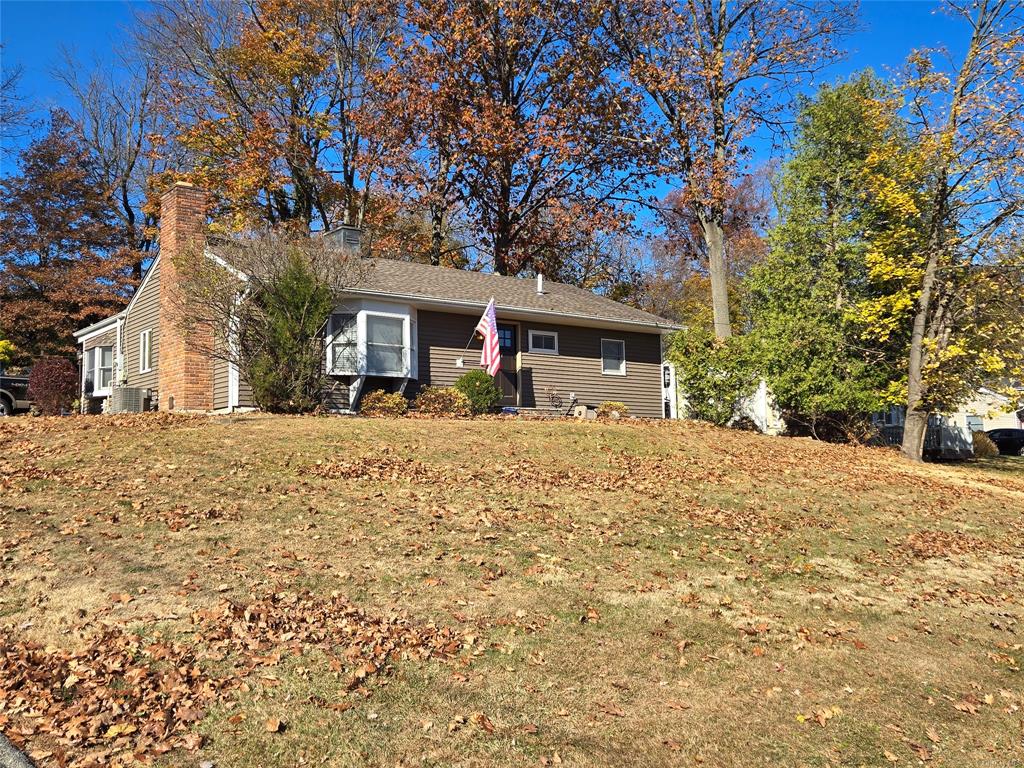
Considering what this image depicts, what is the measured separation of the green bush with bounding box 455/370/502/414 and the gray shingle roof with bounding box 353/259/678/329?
215cm

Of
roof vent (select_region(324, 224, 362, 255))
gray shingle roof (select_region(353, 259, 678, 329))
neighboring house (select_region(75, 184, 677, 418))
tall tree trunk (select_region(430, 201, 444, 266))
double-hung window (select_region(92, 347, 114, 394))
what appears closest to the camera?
neighboring house (select_region(75, 184, 677, 418))

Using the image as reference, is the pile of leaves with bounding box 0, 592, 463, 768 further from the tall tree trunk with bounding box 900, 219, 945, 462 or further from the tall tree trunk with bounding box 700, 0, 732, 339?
the tall tree trunk with bounding box 700, 0, 732, 339

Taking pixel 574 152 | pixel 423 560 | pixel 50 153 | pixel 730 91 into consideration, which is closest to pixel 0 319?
pixel 50 153

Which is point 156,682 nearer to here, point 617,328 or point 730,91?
point 617,328

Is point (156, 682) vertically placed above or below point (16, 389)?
below

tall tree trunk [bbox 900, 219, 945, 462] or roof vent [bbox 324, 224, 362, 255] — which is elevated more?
roof vent [bbox 324, 224, 362, 255]

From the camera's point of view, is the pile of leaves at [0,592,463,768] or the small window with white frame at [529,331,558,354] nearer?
the pile of leaves at [0,592,463,768]

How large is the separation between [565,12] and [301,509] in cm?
2766

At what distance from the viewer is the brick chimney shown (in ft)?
63.2

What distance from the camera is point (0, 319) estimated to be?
31250 mm

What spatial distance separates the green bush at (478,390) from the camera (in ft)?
63.8

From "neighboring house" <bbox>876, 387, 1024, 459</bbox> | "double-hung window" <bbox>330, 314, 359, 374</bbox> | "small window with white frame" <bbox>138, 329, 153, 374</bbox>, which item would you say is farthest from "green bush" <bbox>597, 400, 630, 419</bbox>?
"small window with white frame" <bbox>138, 329, 153, 374</bbox>

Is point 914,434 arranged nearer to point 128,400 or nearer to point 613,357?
point 613,357

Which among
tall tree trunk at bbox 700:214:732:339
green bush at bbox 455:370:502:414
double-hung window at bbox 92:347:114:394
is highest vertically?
A: tall tree trunk at bbox 700:214:732:339
